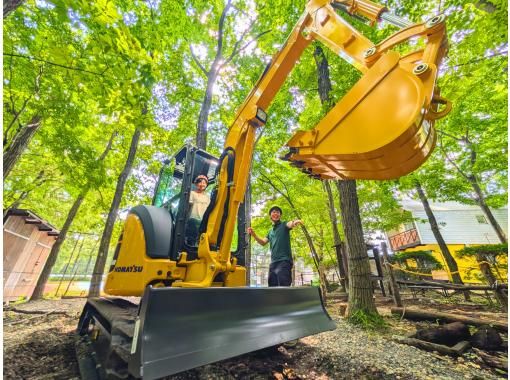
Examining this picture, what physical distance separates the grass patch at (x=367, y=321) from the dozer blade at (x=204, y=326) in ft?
6.61

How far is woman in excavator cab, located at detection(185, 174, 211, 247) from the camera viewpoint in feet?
10.5

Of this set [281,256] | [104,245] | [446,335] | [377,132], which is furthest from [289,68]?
[104,245]

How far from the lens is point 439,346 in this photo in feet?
10.5

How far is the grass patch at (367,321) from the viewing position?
4.32 m

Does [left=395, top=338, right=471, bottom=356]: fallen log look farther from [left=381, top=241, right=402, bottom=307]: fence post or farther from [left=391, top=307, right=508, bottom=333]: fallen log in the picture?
[left=381, top=241, right=402, bottom=307]: fence post

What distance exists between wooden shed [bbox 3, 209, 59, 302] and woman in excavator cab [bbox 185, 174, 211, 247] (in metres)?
13.5

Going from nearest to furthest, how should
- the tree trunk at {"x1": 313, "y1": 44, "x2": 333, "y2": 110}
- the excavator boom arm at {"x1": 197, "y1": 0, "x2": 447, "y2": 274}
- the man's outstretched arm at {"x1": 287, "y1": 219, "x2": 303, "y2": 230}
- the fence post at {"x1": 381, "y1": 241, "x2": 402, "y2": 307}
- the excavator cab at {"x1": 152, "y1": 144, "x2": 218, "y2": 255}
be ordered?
1. the excavator boom arm at {"x1": 197, "y1": 0, "x2": 447, "y2": 274}
2. the excavator cab at {"x1": 152, "y1": 144, "x2": 218, "y2": 255}
3. the man's outstretched arm at {"x1": 287, "y1": 219, "x2": 303, "y2": 230}
4. the fence post at {"x1": 381, "y1": 241, "x2": 402, "y2": 307}
5. the tree trunk at {"x1": 313, "y1": 44, "x2": 333, "y2": 110}

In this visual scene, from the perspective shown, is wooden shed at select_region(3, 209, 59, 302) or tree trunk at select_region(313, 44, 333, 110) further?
wooden shed at select_region(3, 209, 59, 302)

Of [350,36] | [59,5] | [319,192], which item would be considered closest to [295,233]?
[319,192]

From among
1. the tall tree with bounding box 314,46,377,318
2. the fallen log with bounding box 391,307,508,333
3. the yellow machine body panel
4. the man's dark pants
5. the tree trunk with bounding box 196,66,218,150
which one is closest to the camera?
the yellow machine body panel

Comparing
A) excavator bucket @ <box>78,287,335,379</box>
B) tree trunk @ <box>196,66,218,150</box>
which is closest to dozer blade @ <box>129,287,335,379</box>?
excavator bucket @ <box>78,287,335,379</box>

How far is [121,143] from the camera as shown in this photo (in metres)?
12.7

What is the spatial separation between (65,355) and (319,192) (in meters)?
12.2

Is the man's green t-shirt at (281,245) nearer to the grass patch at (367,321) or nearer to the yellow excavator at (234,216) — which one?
the yellow excavator at (234,216)
